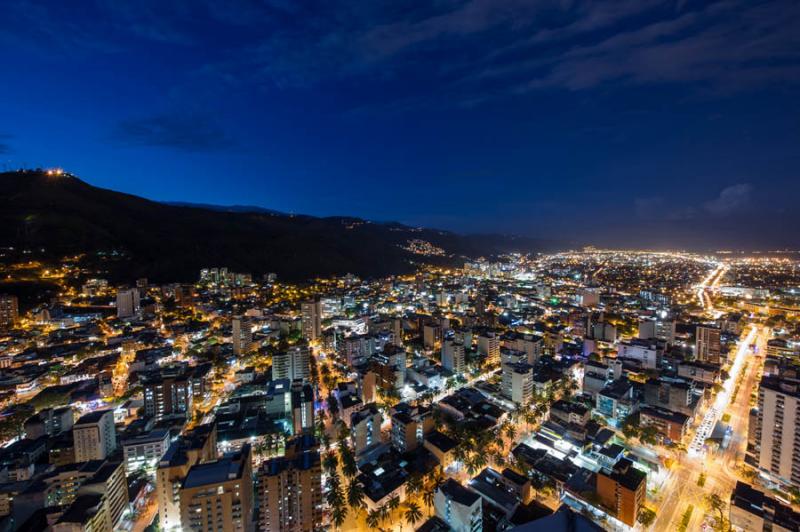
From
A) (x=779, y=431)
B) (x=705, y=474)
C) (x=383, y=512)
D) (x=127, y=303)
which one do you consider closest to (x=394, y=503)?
(x=383, y=512)

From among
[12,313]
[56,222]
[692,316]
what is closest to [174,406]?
[12,313]

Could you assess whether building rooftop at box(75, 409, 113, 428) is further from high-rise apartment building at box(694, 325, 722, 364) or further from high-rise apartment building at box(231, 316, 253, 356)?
high-rise apartment building at box(694, 325, 722, 364)

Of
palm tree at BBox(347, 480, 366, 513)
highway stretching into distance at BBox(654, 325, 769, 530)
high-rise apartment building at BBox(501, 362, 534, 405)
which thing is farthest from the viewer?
A: high-rise apartment building at BBox(501, 362, 534, 405)

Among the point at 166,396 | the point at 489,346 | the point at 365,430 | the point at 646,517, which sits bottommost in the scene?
the point at 646,517

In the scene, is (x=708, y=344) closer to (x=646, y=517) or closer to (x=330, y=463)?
(x=646, y=517)

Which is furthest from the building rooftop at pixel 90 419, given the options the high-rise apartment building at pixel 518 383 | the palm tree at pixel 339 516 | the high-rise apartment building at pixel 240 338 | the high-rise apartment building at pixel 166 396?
the high-rise apartment building at pixel 518 383

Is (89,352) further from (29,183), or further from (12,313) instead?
(29,183)

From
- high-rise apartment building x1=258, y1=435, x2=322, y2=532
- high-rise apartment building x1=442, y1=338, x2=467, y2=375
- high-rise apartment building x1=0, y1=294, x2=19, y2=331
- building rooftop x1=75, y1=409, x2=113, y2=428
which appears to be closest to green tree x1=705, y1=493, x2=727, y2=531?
high-rise apartment building x1=258, y1=435, x2=322, y2=532

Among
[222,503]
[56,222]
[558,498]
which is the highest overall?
[56,222]

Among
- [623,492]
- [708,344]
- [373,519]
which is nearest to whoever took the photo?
[373,519]
